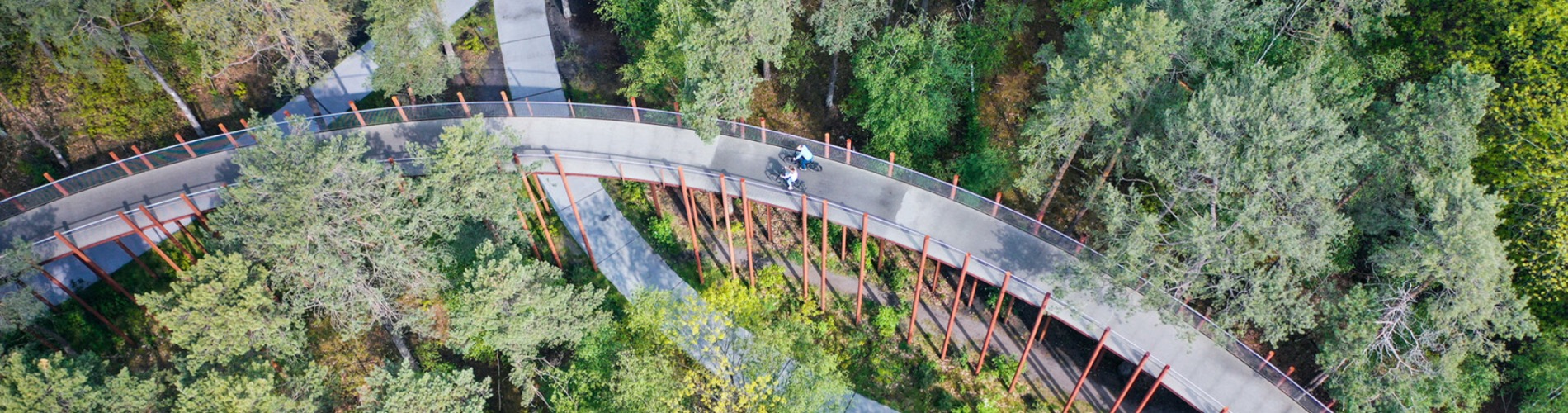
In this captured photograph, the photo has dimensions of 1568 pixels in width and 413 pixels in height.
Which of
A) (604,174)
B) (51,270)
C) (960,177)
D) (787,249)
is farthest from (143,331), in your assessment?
(960,177)

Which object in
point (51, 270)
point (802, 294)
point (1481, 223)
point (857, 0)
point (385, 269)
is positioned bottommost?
point (802, 294)

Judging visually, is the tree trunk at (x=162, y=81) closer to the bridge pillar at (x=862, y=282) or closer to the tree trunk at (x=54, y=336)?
the tree trunk at (x=54, y=336)

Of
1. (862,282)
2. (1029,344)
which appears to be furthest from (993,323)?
(862,282)

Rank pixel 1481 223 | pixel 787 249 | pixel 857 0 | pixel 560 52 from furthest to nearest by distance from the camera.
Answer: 1. pixel 560 52
2. pixel 787 249
3. pixel 857 0
4. pixel 1481 223

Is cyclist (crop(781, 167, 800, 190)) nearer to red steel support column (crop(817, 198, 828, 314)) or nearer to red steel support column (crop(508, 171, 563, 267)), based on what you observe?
red steel support column (crop(817, 198, 828, 314))

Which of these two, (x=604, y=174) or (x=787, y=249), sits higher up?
(x=604, y=174)

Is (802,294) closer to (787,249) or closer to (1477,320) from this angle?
(787,249)
